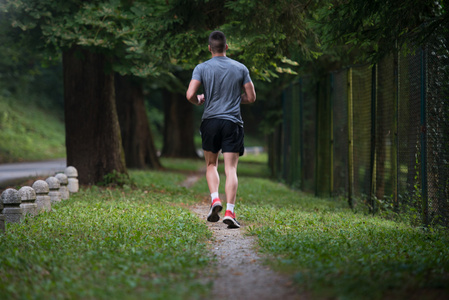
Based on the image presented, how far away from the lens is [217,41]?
7.42m

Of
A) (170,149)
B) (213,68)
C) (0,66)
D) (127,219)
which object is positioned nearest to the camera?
(213,68)

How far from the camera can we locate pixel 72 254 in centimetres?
561

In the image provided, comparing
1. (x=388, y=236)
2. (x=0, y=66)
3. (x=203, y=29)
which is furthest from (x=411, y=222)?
(x=0, y=66)

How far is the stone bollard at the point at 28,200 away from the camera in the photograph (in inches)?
332

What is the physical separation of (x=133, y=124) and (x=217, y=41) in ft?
48.7

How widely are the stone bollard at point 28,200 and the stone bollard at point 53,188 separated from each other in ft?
5.39

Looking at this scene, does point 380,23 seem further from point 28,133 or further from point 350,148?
point 28,133

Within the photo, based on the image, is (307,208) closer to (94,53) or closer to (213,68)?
(213,68)

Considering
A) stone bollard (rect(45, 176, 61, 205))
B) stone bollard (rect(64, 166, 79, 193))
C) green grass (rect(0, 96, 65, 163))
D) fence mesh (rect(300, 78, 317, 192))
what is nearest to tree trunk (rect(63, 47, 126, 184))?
stone bollard (rect(64, 166, 79, 193))

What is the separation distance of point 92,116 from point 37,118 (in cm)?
2746

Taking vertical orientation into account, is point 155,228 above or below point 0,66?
below

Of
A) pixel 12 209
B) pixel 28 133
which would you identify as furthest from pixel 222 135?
pixel 28 133

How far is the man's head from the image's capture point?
7.40 m

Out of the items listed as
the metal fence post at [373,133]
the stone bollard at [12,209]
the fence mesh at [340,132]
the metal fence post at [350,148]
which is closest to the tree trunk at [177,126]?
the fence mesh at [340,132]
